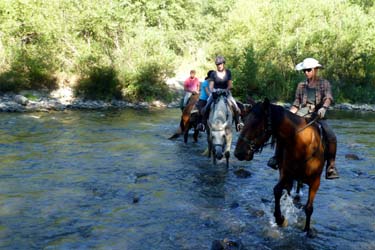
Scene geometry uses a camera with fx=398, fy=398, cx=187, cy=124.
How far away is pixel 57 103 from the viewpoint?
2545 cm

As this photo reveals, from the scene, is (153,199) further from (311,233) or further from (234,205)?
(311,233)

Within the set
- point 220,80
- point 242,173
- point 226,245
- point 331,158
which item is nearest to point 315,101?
point 331,158

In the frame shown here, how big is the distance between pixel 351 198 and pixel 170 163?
5.25 metres

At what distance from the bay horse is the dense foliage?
57.5 ft

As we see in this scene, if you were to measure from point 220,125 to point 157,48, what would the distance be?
758 inches

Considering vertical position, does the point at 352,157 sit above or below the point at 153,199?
above

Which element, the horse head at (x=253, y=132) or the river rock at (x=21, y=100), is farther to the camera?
the river rock at (x=21, y=100)

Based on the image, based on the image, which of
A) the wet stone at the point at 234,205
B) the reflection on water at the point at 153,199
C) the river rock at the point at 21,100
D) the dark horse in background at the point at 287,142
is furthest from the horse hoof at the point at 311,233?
the river rock at the point at 21,100

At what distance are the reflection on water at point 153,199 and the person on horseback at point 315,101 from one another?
3.99 ft

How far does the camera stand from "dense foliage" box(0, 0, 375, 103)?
1110 inches

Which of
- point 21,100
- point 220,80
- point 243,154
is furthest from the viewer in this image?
point 21,100

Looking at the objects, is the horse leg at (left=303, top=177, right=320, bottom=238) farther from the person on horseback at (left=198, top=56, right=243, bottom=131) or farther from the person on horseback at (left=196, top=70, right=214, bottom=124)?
the person on horseback at (left=196, top=70, right=214, bottom=124)

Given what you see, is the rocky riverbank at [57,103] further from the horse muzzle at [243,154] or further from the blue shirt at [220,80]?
the horse muzzle at [243,154]

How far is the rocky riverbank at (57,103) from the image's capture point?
23513mm
